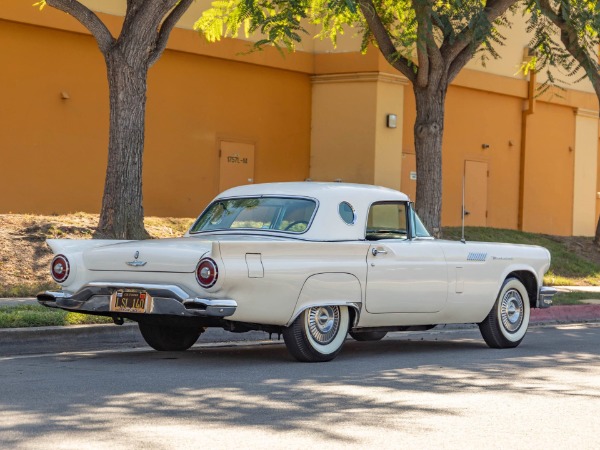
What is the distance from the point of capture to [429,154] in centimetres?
1955

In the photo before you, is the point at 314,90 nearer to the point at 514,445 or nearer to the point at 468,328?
the point at 468,328

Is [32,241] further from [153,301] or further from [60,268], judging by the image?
[153,301]

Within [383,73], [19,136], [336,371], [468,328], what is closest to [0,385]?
[336,371]

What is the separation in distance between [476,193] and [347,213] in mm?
18598

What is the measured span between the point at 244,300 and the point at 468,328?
20.8ft

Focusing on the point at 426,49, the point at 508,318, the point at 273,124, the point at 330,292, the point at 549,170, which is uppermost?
the point at 426,49

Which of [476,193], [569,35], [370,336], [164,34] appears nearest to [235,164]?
[476,193]

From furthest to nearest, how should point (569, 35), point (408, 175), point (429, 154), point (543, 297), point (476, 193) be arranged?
point (476, 193)
point (408, 175)
point (569, 35)
point (429, 154)
point (543, 297)

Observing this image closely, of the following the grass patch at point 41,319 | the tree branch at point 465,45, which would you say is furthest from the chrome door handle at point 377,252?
the tree branch at point 465,45

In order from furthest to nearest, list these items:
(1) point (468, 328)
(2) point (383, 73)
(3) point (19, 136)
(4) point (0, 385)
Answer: (2) point (383, 73), (3) point (19, 136), (1) point (468, 328), (4) point (0, 385)

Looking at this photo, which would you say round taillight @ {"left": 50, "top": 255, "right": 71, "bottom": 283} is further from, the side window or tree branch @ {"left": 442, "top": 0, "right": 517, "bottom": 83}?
tree branch @ {"left": 442, "top": 0, "right": 517, "bottom": 83}

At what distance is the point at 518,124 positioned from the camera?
30672 mm

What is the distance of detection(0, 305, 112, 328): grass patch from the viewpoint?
37.1 feet

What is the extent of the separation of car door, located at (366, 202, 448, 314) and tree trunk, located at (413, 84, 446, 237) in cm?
782
